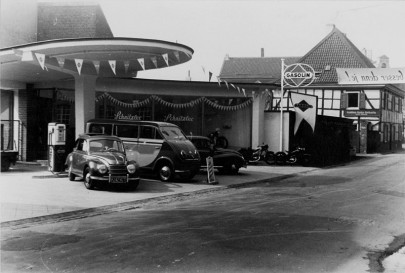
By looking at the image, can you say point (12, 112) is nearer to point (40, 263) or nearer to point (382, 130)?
point (40, 263)

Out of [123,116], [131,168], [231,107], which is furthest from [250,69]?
[131,168]

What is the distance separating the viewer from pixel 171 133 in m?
15.0

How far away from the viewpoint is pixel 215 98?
23.5 metres

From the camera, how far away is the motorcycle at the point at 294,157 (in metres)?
21.9

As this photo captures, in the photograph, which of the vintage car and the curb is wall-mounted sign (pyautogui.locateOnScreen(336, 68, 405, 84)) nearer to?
the curb

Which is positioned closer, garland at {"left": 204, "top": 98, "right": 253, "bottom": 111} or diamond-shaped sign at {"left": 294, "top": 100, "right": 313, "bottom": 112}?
diamond-shaped sign at {"left": 294, "top": 100, "right": 313, "bottom": 112}

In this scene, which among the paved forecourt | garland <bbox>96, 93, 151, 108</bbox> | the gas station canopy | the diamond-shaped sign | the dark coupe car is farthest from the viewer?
the diamond-shaped sign

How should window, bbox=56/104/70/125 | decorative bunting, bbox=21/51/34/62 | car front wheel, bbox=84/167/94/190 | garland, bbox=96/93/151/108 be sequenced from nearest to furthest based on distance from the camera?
car front wheel, bbox=84/167/94/190 < decorative bunting, bbox=21/51/34/62 < garland, bbox=96/93/151/108 < window, bbox=56/104/70/125

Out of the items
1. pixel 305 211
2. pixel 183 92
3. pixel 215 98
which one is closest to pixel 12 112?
pixel 183 92

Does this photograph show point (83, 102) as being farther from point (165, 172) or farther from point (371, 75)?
point (371, 75)

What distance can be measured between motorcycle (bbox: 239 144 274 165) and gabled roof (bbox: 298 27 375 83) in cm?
1799

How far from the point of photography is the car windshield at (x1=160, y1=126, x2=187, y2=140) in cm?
1477

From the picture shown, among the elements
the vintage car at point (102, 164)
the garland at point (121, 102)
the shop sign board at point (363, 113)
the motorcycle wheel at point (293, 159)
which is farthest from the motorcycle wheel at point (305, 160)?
the shop sign board at point (363, 113)

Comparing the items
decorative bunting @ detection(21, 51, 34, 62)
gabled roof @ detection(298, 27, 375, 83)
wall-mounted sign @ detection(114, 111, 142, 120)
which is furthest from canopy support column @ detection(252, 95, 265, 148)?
gabled roof @ detection(298, 27, 375, 83)
